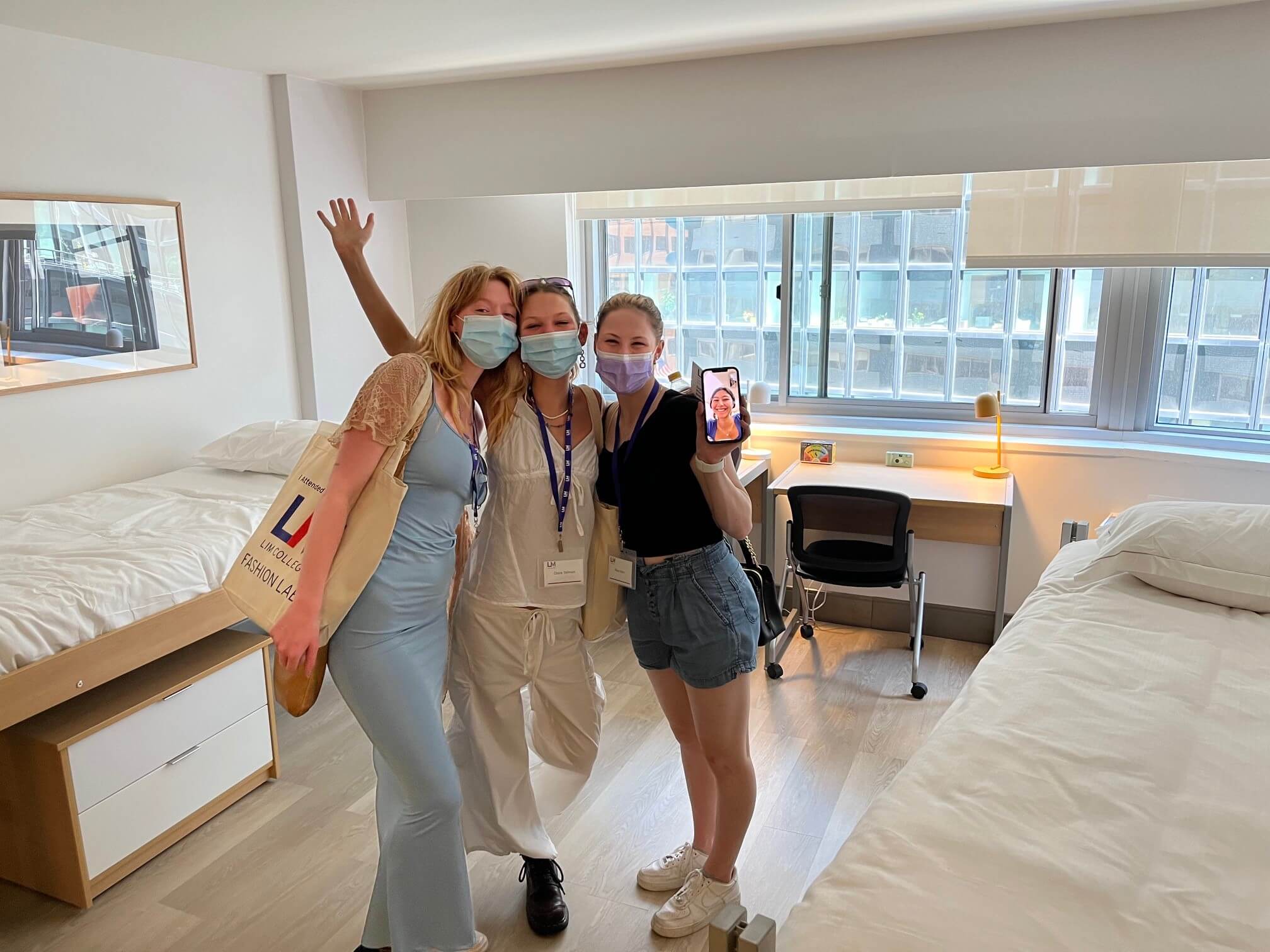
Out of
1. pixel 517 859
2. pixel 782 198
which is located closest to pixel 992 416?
pixel 782 198

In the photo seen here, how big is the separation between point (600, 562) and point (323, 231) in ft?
8.19

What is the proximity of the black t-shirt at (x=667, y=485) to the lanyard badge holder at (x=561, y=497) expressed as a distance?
0.12 meters

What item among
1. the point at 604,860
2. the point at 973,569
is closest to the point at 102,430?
the point at 604,860

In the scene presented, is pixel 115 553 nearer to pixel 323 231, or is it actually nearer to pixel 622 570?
pixel 622 570

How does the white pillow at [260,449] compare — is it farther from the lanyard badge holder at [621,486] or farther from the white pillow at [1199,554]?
the white pillow at [1199,554]

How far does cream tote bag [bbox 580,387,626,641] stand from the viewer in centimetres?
205

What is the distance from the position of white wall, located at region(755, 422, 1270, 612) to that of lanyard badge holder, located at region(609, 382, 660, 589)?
7.13 feet

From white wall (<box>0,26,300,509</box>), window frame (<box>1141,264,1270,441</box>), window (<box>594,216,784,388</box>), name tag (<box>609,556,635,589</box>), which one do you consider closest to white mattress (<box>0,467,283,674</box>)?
white wall (<box>0,26,300,509</box>)

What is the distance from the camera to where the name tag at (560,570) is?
2.01m

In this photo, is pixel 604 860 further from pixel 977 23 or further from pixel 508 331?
pixel 977 23

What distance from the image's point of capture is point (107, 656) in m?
2.32

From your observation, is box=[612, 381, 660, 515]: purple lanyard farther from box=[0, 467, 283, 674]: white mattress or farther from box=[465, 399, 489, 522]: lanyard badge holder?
box=[0, 467, 283, 674]: white mattress

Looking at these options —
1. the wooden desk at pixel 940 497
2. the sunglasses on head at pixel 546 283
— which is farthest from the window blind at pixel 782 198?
the sunglasses on head at pixel 546 283

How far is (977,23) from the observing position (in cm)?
291
